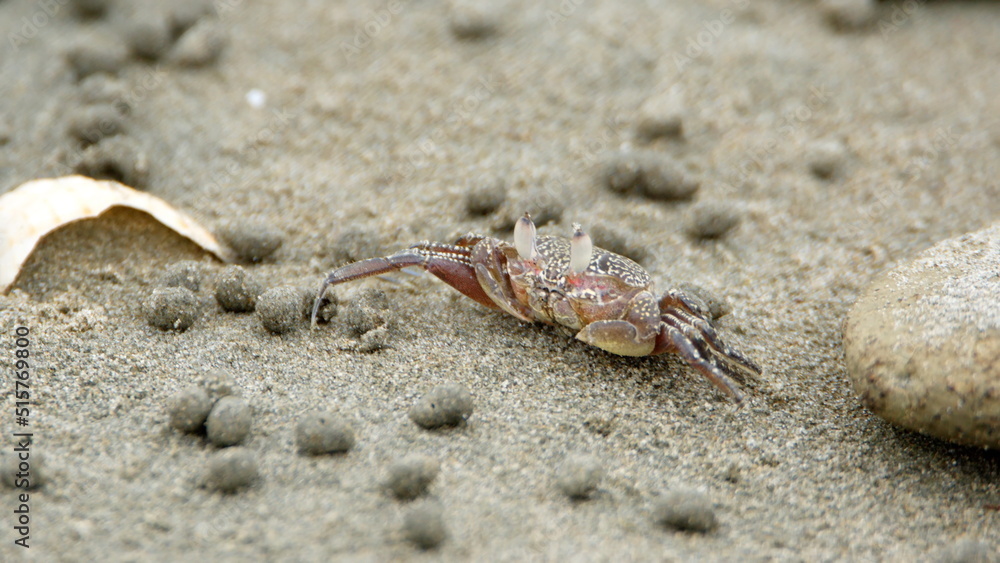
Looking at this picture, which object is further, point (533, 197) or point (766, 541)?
point (533, 197)

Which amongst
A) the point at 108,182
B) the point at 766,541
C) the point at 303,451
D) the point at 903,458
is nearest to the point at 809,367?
the point at 903,458

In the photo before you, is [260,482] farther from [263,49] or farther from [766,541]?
[263,49]

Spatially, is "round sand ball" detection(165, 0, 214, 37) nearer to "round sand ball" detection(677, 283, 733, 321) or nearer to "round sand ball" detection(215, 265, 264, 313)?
"round sand ball" detection(215, 265, 264, 313)

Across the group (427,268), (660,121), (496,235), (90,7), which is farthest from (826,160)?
(90,7)

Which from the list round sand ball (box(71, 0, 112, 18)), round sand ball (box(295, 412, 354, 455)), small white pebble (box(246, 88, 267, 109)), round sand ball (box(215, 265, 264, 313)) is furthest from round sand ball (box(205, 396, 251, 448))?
round sand ball (box(71, 0, 112, 18))

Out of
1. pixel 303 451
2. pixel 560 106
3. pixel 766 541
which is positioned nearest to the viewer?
pixel 766 541

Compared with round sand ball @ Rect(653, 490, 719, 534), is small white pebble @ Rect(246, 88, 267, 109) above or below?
above

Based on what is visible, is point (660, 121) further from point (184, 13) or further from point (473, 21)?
point (184, 13)
